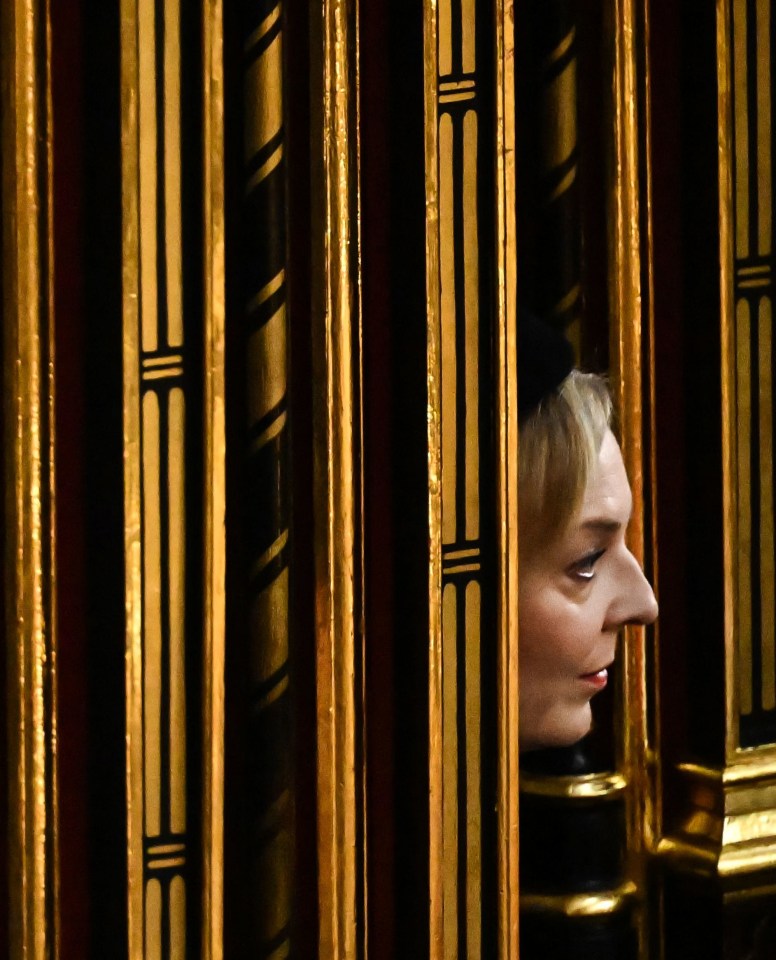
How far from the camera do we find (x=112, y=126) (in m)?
1.12

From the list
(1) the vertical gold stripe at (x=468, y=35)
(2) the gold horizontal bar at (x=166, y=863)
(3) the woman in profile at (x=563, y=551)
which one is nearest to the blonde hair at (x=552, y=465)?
(3) the woman in profile at (x=563, y=551)

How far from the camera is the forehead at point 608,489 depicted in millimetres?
1355

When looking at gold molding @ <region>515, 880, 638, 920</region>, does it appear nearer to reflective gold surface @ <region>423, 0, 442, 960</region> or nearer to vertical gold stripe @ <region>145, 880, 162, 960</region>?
reflective gold surface @ <region>423, 0, 442, 960</region>

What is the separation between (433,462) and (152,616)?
0.91 feet

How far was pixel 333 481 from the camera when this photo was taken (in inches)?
47.9

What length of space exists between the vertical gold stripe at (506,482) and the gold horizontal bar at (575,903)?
0.23m

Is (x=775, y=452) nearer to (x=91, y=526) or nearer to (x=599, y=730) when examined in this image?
(x=599, y=730)

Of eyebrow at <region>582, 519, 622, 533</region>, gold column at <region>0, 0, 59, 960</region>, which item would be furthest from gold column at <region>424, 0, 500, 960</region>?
gold column at <region>0, 0, 59, 960</region>

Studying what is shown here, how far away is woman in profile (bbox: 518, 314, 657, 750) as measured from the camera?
1359mm

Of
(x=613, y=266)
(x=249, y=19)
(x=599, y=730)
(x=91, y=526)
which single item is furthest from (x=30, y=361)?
(x=599, y=730)

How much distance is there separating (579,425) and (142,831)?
1.79ft

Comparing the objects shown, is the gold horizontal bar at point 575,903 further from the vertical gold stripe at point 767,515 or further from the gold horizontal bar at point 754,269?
the gold horizontal bar at point 754,269

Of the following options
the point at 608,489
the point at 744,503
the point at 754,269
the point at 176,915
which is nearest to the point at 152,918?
A: the point at 176,915

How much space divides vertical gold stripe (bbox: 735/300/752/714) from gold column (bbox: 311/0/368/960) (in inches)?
21.8
